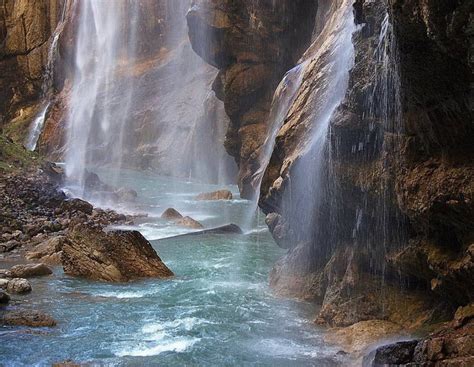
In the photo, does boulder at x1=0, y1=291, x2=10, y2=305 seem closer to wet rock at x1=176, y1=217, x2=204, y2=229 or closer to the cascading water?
wet rock at x1=176, y1=217, x2=204, y2=229

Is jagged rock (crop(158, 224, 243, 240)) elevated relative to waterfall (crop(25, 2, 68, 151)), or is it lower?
lower

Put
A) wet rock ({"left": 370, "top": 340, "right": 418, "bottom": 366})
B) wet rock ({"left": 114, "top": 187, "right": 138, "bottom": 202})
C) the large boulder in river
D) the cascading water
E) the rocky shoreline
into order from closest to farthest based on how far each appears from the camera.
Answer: wet rock ({"left": 370, "top": 340, "right": 418, "bottom": 366}) < the rocky shoreline < the large boulder in river < wet rock ({"left": 114, "top": 187, "right": 138, "bottom": 202}) < the cascading water

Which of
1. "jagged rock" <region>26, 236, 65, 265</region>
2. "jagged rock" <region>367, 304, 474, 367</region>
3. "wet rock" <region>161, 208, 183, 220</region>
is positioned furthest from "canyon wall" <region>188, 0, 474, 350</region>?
"wet rock" <region>161, 208, 183, 220</region>

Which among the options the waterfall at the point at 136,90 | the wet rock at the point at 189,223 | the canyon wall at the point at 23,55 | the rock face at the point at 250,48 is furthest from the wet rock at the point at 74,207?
the canyon wall at the point at 23,55

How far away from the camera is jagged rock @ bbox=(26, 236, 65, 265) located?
1339cm

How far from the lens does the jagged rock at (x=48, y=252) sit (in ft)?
43.9

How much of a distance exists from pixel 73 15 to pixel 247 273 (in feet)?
133

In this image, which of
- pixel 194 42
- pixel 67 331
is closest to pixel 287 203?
pixel 67 331

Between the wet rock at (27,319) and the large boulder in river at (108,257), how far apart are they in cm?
295

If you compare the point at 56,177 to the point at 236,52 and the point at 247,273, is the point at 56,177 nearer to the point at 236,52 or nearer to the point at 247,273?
the point at 236,52

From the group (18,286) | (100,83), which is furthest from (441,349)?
(100,83)

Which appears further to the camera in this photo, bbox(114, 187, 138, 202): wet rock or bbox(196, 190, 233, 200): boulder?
bbox(196, 190, 233, 200): boulder

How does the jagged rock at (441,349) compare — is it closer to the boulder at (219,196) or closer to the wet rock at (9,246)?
the wet rock at (9,246)

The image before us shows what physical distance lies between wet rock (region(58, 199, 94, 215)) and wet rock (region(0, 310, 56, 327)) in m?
10.8
